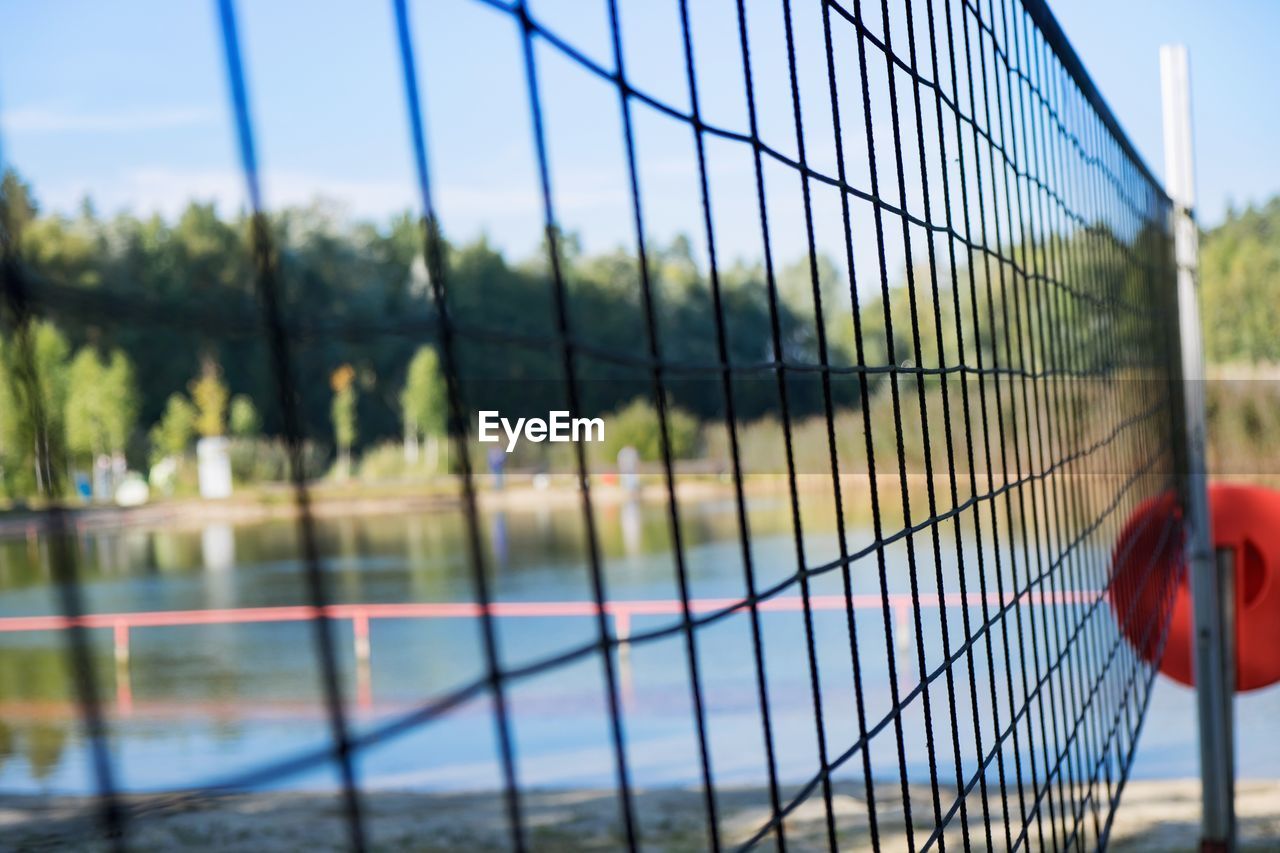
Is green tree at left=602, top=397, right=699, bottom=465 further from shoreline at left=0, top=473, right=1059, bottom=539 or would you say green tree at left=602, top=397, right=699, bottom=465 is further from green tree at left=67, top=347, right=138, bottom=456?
green tree at left=67, top=347, right=138, bottom=456

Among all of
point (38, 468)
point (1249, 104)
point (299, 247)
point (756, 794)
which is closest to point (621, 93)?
point (38, 468)

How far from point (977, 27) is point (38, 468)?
4.78ft

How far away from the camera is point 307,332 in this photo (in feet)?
1.61

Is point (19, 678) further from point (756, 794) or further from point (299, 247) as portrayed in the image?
point (756, 794)

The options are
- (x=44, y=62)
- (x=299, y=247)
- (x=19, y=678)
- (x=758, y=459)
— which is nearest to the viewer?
(x=19, y=678)

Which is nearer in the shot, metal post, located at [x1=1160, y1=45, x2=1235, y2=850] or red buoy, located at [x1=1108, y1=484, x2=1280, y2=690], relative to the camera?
metal post, located at [x1=1160, y1=45, x2=1235, y2=850]

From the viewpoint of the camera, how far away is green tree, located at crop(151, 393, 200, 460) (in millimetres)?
16109

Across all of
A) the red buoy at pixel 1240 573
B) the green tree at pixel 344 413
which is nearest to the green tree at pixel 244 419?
the green tree at pixel 344 413

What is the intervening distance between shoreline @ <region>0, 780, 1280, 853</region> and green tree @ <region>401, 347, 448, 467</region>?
1409 centimetres

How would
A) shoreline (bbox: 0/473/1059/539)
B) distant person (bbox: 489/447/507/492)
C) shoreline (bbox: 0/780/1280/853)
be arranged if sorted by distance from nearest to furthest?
shoreline (bbox: 0/780/1280/853) < distant person (bbox: 489/447/507/492) < shoreline (bbox: 0/473/1059/539)

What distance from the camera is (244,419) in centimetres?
2006

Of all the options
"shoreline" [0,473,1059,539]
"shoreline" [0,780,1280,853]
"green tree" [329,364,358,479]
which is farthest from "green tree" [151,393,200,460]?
"shoreline" [0,780,1280,853]

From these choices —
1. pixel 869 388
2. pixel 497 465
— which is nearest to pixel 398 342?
pixel 497 465

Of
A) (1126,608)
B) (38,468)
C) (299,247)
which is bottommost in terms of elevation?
(1126,608)
